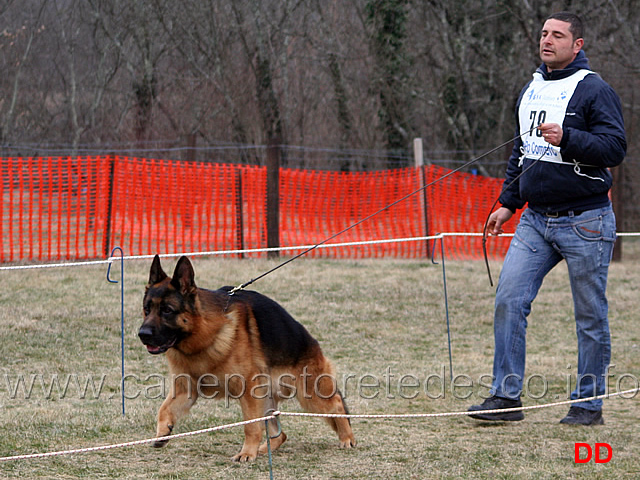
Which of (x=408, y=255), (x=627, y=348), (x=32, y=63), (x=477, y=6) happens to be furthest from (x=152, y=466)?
(x=32, y=63)

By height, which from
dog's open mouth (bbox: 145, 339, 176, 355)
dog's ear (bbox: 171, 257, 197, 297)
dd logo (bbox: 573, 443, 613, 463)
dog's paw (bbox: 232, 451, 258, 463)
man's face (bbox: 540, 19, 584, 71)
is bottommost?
dd logo (bbox: 573, 443, 613, 463)

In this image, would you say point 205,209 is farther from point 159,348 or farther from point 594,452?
point 594,452

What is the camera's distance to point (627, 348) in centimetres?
791

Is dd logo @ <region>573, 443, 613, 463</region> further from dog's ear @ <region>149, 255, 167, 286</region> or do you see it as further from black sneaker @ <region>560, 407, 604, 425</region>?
dog's ear @ <region>149, 255, 167, 286</region>

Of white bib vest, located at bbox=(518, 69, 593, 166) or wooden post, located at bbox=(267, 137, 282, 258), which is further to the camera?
wooden post, located at bbox=(267, 137, 282, 258)

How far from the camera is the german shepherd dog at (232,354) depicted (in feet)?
13.3

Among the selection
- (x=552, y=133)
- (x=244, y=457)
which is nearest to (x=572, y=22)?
(x=552, y=133)

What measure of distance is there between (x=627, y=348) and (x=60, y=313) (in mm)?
5685

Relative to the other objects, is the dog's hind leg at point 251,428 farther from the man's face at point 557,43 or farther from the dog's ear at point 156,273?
the man's face at point 557,43

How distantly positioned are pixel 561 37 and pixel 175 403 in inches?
115

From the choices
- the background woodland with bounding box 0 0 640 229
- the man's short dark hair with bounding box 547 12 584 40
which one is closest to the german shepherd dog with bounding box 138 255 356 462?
the man's short dark hair with bounding box 547 12 584 40

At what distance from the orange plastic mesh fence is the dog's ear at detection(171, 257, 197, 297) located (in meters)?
7.42

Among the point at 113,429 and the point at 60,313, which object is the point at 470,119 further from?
the point at 113,429

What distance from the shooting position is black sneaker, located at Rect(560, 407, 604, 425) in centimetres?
494
